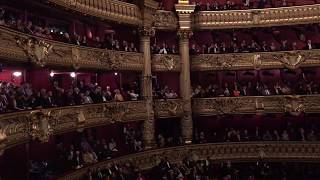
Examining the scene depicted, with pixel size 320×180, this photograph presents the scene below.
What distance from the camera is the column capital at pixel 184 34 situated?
22875 millimetres

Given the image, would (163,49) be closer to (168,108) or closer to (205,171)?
(168,108)

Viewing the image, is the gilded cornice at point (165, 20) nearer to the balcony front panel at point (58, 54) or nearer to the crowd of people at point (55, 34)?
the crowd of people at point (55, 34)

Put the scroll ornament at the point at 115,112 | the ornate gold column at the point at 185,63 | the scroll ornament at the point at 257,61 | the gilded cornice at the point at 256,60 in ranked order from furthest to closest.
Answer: the scroll ornament at the point at 257,61 → the ornate gold column at the point at 185,63 → the gilded cornice at the point at 256,60 → the scroll ornament at the point at 115,112

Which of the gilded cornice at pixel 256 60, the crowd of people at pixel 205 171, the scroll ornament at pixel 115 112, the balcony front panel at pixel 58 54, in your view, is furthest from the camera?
the gilded cornice at pixel 256 60

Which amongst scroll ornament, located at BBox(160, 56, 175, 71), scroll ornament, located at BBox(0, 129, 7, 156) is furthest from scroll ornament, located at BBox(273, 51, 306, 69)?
scroll ornament, located at BBox(0, 129, 7, 156)

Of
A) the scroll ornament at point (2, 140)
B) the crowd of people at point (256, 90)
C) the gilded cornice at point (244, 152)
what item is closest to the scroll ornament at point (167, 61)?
the crowd of people at point (256, 90)

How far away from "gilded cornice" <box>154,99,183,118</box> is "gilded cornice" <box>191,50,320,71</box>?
2.63 meters

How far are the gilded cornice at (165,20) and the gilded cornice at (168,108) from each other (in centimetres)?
425

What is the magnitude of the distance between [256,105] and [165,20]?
714 centimetres

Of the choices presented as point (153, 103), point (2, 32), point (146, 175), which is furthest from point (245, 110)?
point (2, 32)

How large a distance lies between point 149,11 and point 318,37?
1058 centimetres

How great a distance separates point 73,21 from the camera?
60.9 ft

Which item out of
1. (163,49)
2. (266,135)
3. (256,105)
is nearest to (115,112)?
(163,49)

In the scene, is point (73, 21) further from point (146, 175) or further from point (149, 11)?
point (146, 175)
